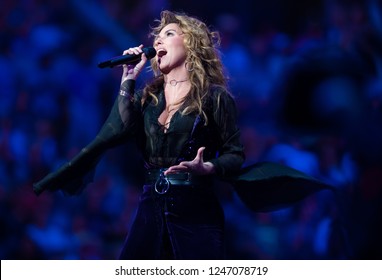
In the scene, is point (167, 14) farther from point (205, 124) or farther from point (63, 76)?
point (63, 76)

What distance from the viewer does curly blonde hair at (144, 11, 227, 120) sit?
2.11m

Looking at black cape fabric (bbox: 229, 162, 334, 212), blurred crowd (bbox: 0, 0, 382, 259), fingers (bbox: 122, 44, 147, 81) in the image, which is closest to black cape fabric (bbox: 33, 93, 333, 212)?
black cape fabric (bbox: 229, 162, 334, 212)

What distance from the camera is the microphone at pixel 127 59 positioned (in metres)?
2.00

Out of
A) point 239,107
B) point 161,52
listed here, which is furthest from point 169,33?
point 239,107

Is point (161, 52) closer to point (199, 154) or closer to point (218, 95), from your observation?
point (218, 95)

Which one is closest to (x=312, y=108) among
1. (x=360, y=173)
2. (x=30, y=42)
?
(x=360, y=173)

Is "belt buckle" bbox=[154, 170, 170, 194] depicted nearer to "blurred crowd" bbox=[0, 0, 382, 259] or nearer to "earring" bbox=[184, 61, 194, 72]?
"earring" bbox=[184, 61, 194, 72]

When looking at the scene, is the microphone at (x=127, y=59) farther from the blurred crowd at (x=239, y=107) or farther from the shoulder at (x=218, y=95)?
the blurred crowd at (x=239, y=107)

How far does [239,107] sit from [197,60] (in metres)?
1.26

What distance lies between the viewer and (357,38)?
11.4 ft

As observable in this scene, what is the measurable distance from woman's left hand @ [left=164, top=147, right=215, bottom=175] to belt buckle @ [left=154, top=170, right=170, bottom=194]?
0.25 feet

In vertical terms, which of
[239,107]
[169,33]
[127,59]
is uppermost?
[239,107]

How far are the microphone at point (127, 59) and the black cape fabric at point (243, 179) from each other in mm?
160

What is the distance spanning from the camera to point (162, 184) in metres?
1.97
